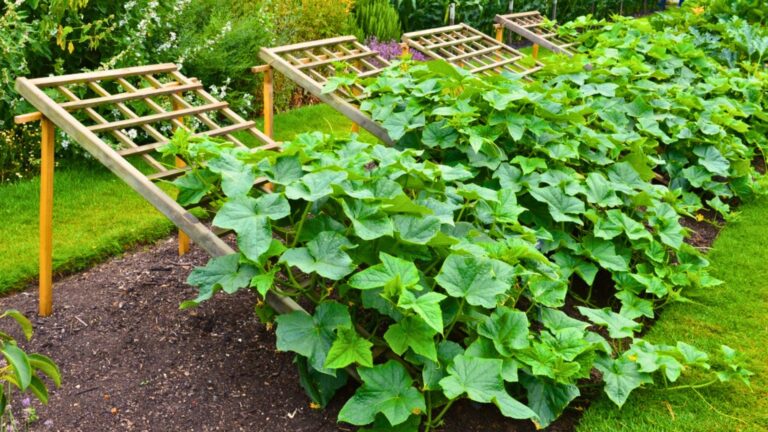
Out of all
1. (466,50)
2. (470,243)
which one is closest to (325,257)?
(470,243)

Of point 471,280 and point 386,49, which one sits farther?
point 386,49

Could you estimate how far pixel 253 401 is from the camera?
2.56 m

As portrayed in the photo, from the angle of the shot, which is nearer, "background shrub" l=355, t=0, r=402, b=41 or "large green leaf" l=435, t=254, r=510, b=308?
"large green leaf" l=435, t=254, r=510, b=308

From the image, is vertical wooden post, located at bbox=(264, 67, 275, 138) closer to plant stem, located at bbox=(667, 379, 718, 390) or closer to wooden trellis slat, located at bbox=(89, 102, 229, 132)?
wooden trellis slat, located at bbox=(89, 102, 229, 132)

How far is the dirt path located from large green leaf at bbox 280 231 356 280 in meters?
0.53

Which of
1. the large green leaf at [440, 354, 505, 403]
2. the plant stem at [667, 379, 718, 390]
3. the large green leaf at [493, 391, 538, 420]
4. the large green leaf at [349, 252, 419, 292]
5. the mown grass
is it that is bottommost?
the mown grass

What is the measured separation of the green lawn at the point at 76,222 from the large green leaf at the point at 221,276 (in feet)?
3.33

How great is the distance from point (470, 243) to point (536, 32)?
420 centimetres

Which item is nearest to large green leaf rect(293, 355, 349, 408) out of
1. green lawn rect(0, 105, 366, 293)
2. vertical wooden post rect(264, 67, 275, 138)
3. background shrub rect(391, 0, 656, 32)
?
green lawn rect(0, 105, 366, 293)

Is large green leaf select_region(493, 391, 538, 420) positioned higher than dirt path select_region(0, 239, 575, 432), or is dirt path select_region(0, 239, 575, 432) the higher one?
large green leaf select_region(493, 391, 538, 420)

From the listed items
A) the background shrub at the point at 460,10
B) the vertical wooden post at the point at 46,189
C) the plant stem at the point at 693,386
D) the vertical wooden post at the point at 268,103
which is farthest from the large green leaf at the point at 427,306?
the background shrub at the point at 460,10

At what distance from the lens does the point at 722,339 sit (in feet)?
10.3

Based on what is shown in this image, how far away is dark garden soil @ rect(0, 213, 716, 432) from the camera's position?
8.18 feet

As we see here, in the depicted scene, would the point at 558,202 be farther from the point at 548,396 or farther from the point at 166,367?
the point at 166,367
